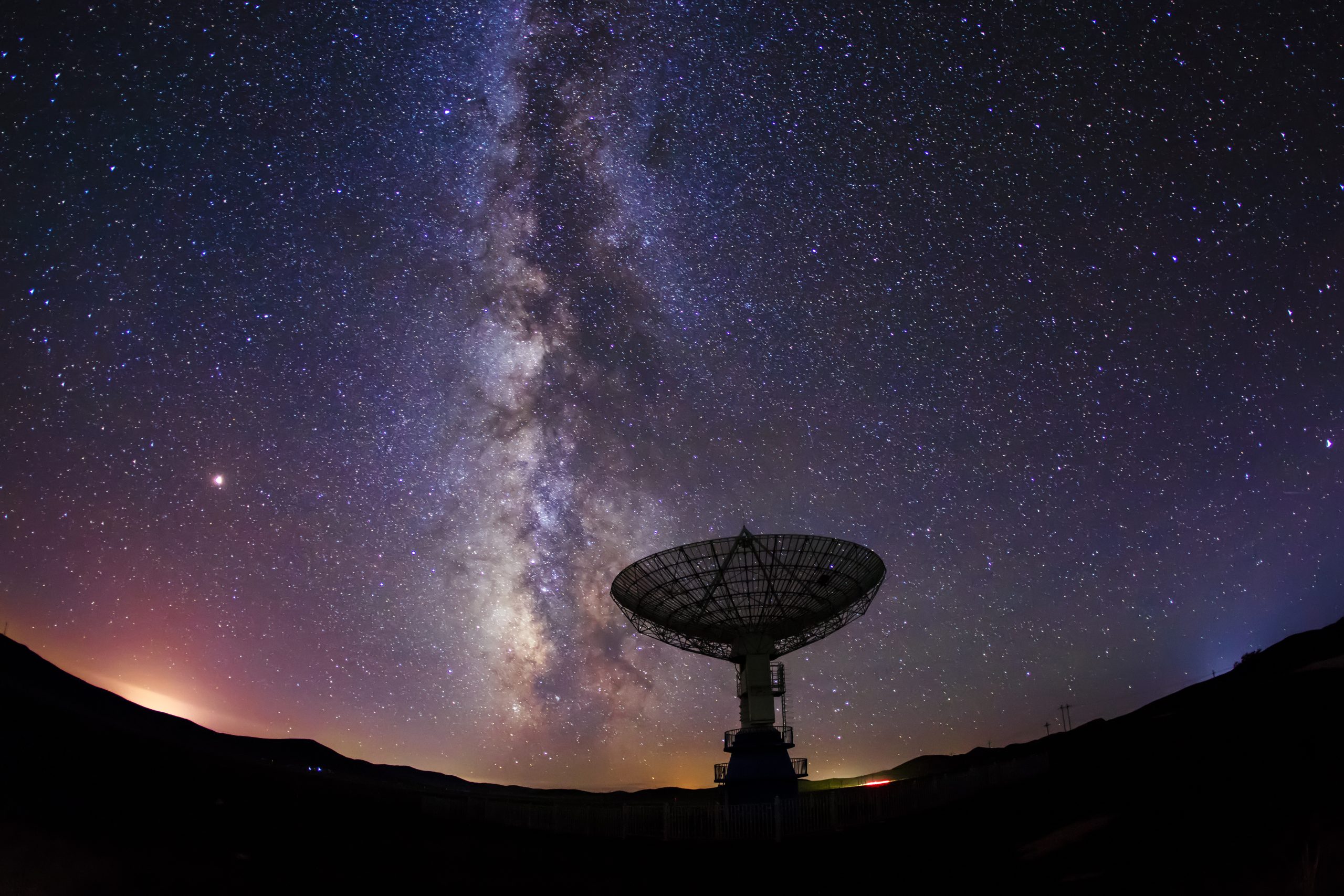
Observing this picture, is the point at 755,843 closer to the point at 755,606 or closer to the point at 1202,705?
the point at 755,606

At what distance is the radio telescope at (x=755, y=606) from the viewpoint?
2614 cm

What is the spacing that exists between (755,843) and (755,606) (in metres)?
8.78

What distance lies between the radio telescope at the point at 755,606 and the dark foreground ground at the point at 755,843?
21.0 ft

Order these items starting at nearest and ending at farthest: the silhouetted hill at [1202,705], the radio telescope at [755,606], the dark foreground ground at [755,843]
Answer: the dark foreground ground at [755,843]
the silhouetted hill at [1202,705]
the radio telescope at [755,606]

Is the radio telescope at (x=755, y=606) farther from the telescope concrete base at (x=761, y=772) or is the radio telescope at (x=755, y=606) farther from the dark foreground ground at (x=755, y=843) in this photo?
the dark foreground ground at (x=755, y=843)

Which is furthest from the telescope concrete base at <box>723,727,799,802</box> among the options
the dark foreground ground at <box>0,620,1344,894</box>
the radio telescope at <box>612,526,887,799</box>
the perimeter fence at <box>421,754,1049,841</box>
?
the dark foreground ground at <box>0,620,1344,894</box>

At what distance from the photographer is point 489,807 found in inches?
942

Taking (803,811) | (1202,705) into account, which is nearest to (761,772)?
(803,811)

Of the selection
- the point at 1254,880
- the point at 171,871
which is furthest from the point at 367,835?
the point at 1254,880

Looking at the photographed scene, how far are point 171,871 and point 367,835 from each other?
4803mm

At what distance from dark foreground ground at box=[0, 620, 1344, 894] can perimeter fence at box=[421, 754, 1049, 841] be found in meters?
0.50

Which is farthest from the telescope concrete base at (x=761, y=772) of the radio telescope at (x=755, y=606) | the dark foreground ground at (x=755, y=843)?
the dark foreground ground at (x=755, y=843)

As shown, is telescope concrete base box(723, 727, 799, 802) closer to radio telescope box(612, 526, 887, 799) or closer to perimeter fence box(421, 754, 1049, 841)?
radio telescope box(612, 526, 887, 799)

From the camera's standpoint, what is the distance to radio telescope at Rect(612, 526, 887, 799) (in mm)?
26141
